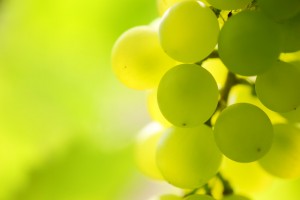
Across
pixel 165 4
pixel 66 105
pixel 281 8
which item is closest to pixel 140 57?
pixel 165 4

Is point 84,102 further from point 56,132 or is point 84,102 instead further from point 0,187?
point 0,187

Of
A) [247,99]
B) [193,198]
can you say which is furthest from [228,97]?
[193,198]

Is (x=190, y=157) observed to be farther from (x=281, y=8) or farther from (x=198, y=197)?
(x=281, y=8)

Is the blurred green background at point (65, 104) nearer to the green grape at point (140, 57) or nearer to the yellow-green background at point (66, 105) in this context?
the yellow-green background at point (66, 105)

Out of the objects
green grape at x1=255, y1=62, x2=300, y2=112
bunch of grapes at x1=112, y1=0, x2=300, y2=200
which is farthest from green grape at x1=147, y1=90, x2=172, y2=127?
green grape at x1=255, y1=62, x2=300, y2=112

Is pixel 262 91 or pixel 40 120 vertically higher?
pixel 262 91
